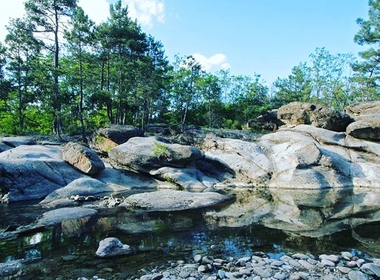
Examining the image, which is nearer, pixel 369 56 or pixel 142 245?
pixel 142 245

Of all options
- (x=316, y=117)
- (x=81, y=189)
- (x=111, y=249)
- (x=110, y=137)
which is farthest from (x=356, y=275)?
(x=316, y=117)

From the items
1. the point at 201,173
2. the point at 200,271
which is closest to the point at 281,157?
the point at 201,173

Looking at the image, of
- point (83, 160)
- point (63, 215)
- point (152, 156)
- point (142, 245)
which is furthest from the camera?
point (152, 156)

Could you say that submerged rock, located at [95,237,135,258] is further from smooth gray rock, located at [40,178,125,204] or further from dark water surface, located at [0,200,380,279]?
smooth gray rock, located at [40,178,125,204]

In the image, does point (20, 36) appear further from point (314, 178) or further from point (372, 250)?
point (372, 250)

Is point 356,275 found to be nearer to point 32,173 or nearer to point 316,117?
point 32,173

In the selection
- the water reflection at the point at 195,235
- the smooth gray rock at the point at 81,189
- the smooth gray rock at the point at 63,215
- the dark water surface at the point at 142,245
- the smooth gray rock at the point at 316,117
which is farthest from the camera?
the smooth gray rock at the point at 316,117

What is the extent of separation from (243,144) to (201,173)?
4068mm

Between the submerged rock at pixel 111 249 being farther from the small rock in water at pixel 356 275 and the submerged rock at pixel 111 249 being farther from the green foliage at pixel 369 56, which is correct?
the green foliage at pixel 369 56

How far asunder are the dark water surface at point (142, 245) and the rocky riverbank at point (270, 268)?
364 millimetres

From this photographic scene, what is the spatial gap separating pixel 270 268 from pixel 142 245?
3.42 metres

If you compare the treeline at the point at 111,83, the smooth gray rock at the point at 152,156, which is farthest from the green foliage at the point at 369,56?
the smooth gray rock at the point at 152,156

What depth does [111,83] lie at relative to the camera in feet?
118

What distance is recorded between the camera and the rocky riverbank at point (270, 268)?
584 centimetres
